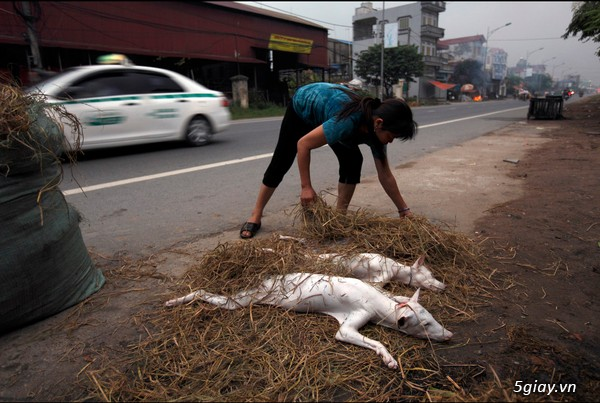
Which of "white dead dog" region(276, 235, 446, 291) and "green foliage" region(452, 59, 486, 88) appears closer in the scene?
"white dead dog" region(276, 235, 446, 291)

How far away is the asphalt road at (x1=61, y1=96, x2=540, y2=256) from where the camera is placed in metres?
3.42

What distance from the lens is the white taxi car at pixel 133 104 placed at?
619 centimetres

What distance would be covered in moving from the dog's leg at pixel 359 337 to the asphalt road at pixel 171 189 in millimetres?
1753

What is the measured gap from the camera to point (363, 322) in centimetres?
199

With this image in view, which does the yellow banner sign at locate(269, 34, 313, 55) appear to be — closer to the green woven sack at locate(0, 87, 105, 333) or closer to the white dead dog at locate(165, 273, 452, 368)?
the green woven sack at locate(0, 87, 105, 333)

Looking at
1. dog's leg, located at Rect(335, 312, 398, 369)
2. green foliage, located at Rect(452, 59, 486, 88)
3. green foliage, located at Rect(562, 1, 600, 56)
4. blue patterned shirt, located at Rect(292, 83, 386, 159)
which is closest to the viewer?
dog's leg, located at Rect(335, 312, 398, 369)

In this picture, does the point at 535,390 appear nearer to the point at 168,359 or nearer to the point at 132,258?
the point at 168,359

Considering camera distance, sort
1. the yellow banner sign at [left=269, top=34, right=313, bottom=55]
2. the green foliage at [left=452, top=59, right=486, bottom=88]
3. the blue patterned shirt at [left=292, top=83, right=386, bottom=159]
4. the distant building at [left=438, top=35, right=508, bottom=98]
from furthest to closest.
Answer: the distant building at [left=438, top=35, right=508, bottom=98]
the green foliage at [left=452, top=59, right=486, bottom=88]
the yellow banner sign at [left=269, top=34, right=313, bottom=55]
the blue patterned shirt at [left=292, top=83, right=386, bottom=159]

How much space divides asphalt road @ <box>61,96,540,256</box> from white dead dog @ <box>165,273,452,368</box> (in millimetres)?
1205

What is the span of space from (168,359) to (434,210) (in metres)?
2.98

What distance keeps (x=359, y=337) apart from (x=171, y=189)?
11.5 feet

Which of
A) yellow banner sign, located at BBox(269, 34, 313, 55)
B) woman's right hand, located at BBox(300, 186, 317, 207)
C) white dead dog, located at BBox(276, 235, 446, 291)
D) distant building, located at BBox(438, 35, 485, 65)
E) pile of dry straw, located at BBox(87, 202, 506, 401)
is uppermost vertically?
distant building, located at BBox(438, 35, 485, 65)

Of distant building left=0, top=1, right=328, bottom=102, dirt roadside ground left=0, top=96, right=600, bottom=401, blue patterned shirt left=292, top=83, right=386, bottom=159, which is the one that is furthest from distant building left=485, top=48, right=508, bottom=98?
blue patterned shirt left=292, top=83, right=386, bottom=159

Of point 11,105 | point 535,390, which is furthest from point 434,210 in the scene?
point 11,105
